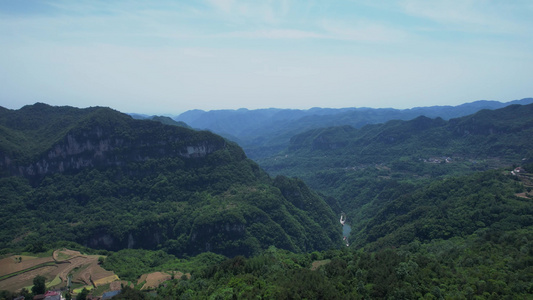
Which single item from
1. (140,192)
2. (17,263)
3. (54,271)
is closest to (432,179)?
(140,192)

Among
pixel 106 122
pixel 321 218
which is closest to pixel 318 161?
pixel 321 218

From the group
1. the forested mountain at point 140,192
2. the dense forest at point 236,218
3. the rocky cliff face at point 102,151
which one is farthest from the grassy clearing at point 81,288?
the rocky cliff face at point 102,151

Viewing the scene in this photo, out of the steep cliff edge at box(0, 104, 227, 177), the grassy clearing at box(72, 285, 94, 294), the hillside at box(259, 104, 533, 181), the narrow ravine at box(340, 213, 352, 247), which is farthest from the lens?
the hillside at box(259, 104, 533, 181)

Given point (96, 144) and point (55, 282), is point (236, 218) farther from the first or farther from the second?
point (96, 144)

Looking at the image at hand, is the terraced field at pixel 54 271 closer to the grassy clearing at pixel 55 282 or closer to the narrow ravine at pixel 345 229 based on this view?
the grassy clearing at pixel 55 282

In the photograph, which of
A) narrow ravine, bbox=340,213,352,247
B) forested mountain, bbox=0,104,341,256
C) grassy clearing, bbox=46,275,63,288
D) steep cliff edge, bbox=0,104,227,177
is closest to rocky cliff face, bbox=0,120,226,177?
steep cliff edge, bbox=0,104,227,177

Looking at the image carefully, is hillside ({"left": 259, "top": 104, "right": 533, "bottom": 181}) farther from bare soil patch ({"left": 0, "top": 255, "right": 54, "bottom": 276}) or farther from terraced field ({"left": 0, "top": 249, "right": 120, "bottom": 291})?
bare soil patch ({"left": 0, "top": 255, "right": 54, "bottom": 276})
